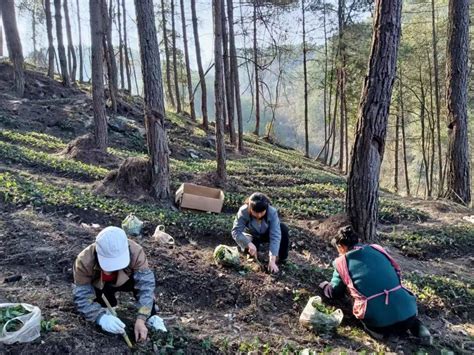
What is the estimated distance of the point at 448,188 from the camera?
9.69 meters

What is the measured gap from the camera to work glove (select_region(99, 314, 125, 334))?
3.05 metres

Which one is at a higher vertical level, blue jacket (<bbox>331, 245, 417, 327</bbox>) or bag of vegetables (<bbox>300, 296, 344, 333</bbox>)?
blue jacket (<bbox>331, 245, 417, 327</bbox>)

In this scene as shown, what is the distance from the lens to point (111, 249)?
291 cm

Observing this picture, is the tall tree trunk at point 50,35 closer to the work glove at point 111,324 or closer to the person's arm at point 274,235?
the person's arm at point 274,235

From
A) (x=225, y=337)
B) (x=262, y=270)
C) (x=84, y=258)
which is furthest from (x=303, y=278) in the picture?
(x=84, y=258)

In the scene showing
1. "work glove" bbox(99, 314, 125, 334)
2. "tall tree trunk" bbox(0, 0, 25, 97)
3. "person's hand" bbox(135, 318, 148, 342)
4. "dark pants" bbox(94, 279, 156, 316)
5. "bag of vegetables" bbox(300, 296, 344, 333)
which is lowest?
"bag of vegetables" bbox(300, 296, 344, 333)

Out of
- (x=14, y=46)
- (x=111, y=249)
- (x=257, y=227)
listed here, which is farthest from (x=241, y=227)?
(x=14, y=46)

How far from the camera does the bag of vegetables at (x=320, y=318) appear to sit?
383 centimetres

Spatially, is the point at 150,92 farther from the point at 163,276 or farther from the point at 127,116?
the point at 127,116

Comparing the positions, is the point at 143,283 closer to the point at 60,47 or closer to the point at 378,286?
the point at 378,286

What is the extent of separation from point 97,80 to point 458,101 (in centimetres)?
859

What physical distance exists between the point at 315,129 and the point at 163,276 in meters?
65.5

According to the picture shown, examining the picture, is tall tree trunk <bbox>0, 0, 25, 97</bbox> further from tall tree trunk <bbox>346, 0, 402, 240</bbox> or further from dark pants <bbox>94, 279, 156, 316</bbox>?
dark pants <bbox>94, 279, 156, 316</bbox>

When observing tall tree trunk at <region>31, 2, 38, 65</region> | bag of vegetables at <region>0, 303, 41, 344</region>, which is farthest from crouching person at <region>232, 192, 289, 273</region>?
tall tree trunk at <region>31, 2, 38, 65</region>
